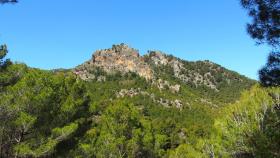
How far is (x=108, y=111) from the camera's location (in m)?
39.8

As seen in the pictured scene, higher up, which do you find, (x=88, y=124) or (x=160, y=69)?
(x=160, y=69)

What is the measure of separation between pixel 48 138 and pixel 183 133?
46761 millimetres

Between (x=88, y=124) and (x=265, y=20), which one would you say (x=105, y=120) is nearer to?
(x=88, y=124)

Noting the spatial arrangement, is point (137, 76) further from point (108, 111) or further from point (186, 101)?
point (108, 111)

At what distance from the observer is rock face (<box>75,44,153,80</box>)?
473 feet

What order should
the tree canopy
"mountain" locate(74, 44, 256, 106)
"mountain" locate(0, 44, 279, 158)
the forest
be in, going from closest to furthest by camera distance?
1. the tree canopy
2. the forest
3. "mountain" locate(0, 44, 279, 158)
4. "mountain" locate(74, 44, 256, 106)

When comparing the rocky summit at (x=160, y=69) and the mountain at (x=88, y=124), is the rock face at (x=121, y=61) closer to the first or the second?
the rocky summit at (x=160, y=69)

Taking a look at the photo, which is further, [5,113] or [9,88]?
[9,88]

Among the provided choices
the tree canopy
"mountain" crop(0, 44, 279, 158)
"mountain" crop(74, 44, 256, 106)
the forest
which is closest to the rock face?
"mountain" crop(74, 44, 256, 106)

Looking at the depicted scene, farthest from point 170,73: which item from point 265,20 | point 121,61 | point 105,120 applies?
point 265,20

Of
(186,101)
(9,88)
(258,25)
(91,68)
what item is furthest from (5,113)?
(91,68)

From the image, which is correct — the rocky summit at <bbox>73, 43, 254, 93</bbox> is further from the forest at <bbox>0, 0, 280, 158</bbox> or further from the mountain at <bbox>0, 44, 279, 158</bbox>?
the forest at <bbox>0, 0, 280, 158</bbox>

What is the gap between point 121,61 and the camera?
14938 cm

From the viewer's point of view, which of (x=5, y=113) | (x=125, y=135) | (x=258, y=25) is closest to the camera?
(x=258, y=25)
